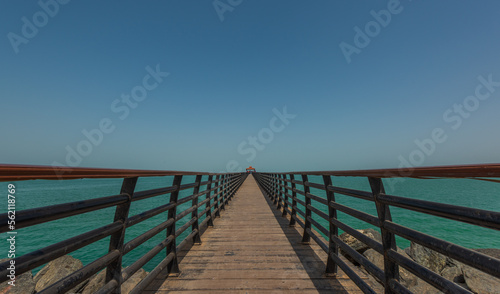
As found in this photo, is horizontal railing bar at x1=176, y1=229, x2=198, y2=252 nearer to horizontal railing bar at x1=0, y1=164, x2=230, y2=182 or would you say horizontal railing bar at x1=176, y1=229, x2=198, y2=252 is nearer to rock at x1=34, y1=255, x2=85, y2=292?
horizontal railing bar at x1=0, y1=164, x2=230, y2=182

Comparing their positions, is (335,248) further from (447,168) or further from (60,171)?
(60,171)

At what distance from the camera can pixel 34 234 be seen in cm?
1680

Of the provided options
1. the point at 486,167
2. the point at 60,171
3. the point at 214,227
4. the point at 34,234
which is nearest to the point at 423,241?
the point at 486,167

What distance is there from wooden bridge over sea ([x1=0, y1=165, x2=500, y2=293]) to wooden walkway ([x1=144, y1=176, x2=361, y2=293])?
1 centimetres

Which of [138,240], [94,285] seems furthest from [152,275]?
[94,285]

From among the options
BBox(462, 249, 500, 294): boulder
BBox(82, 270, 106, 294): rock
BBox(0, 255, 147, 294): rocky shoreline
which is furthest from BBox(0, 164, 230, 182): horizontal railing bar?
BBox(462, 249, 500, 294): boulder

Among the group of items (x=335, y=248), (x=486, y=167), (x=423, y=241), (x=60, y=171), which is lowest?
(x=335, y=248)

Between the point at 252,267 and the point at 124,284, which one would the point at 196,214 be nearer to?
the point at 252,267

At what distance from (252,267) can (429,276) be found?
2348 millimetres

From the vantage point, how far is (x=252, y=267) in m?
3.30

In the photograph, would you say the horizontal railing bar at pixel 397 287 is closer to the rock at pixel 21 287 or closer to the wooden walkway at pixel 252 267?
the wooden walkway at pixel 252 267

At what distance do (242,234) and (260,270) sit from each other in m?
1.89

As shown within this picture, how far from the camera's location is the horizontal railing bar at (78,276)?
132 centimetres

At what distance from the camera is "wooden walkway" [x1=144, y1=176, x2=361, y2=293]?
9.05 ft
